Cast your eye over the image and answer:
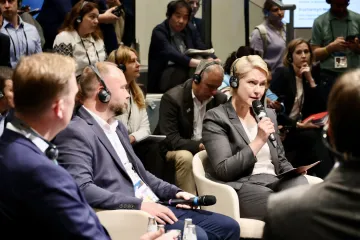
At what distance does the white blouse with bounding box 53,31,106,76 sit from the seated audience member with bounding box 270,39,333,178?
170 cm

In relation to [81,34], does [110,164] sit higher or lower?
lower

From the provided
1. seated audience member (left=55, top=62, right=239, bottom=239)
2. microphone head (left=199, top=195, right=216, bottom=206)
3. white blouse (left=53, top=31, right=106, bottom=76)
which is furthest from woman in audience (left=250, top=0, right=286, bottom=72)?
microphone head (left=199, top=195, right=216, bottom=206)

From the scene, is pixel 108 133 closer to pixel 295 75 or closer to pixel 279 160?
pixel 279 160

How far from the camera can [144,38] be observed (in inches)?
285

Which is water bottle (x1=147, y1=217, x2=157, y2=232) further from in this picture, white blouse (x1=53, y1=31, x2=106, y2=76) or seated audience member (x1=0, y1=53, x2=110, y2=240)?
white blouse (x1=53, y1=31, x2=106, y2=76)

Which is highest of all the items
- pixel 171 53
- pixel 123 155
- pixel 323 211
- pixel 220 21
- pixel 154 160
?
pixel 220 21

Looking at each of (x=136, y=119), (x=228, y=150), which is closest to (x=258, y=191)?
(x=228, y=150)

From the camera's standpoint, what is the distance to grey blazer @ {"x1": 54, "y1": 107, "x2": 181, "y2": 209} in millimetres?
3316

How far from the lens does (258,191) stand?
4.00 meters

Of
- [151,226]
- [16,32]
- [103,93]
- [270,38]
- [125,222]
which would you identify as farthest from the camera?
[270,38]

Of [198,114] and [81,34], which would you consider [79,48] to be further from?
[198,114]

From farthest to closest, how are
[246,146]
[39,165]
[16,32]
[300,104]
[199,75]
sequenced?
[300,104]
[16,32]
[199,75]
[246,146]
[39,165]

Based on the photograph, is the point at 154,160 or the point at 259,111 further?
the point at 154,160

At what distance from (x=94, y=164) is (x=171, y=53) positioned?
3.01 meters
